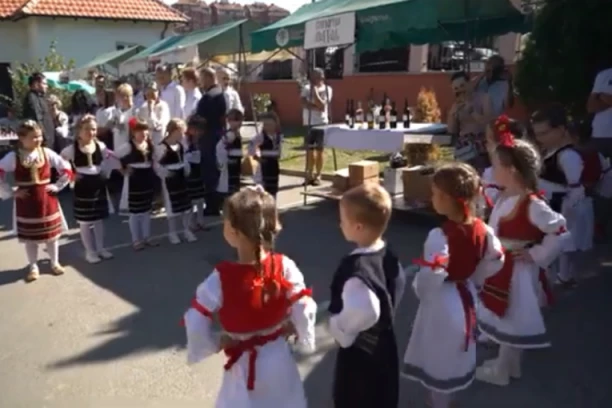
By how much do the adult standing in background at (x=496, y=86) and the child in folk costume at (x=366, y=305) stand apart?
4.94 m

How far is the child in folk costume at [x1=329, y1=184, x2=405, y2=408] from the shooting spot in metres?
2.45

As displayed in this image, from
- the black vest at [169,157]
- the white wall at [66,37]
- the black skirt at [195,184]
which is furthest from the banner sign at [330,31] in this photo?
the white wall at [66,37]

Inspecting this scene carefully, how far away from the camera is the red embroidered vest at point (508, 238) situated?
137 inches

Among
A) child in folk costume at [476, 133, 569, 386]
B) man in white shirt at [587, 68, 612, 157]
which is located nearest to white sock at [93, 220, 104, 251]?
child in folk costume at [476, 133, 569, 386]

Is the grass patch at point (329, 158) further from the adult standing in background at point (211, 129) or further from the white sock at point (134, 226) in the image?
the white sock at point (134, 226)

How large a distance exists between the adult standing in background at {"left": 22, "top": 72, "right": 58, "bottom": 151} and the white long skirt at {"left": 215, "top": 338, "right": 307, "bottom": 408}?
838 cm

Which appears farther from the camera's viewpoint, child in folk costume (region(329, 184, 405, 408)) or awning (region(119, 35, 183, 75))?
awning (region(119, 35, 183, 75))

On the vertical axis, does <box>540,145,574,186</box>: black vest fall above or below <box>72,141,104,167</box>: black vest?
above

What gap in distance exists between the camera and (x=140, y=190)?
6.74 meters

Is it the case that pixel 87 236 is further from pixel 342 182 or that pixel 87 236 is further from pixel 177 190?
pixel 342 182

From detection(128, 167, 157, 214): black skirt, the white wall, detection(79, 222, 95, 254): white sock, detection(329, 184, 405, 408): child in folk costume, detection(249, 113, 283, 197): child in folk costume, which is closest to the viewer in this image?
detection(329, 184, 405, 408): child in folk costume

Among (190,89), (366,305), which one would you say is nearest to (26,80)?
(190,89)

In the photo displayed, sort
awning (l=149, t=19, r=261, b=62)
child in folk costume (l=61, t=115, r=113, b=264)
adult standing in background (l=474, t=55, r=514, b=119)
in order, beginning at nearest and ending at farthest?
child in folk costume (l=61, t=115, r=113, b=264)
adult standing in background (l=474, t=55, r=514, b=119)
awning (l=149, t=19, r=261, b=62)

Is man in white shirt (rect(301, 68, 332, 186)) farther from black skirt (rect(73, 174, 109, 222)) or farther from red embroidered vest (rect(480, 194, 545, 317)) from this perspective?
red embroidered vest (rect(480, 194, 545, 317))
